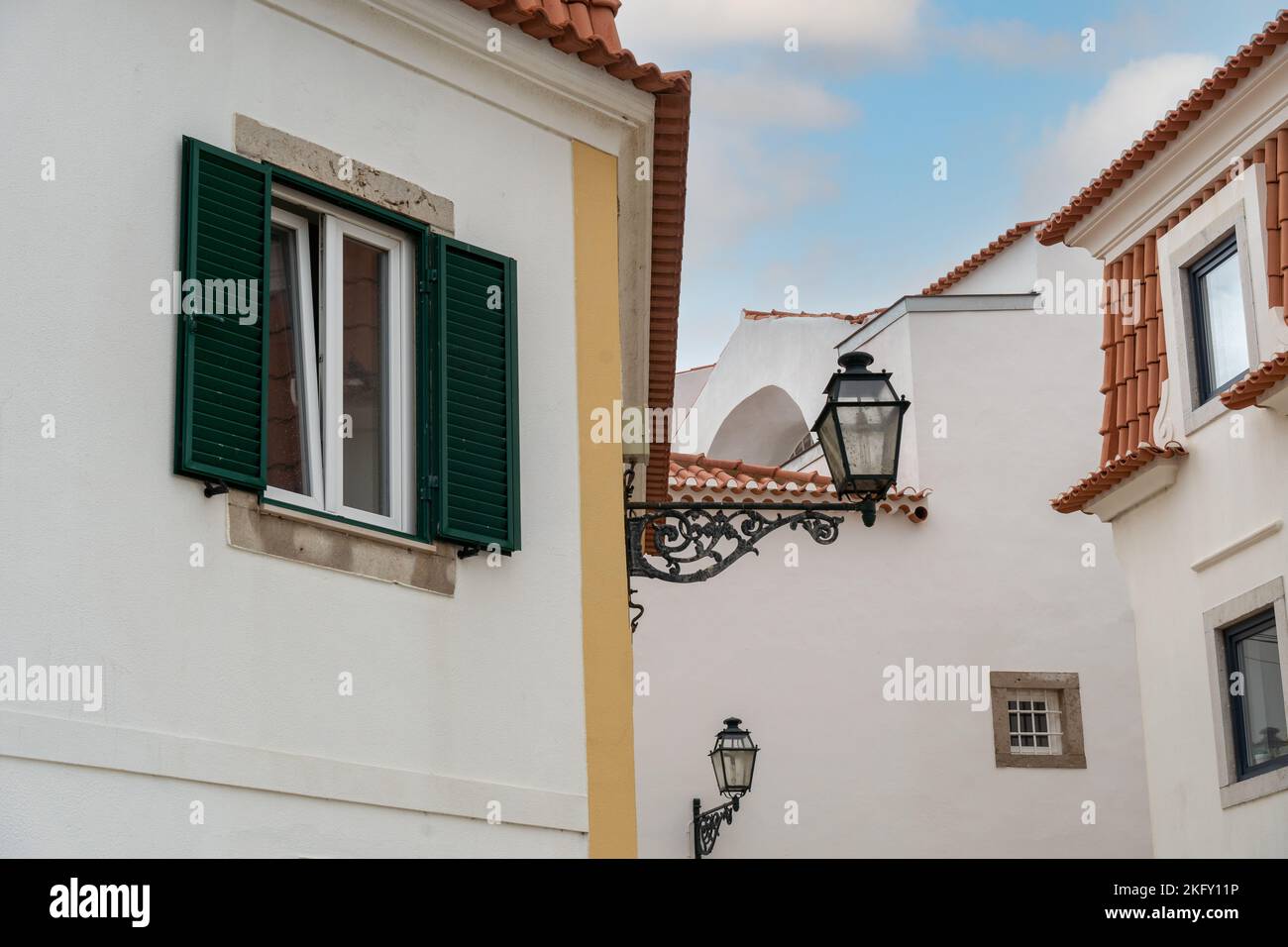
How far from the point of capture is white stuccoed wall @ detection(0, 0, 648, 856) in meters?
5.82

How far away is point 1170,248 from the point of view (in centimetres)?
1478

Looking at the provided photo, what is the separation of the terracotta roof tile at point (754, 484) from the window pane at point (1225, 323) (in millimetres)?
4747

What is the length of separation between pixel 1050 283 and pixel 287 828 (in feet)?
58.0

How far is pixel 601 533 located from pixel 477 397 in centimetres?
87

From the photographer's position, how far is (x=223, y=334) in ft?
21.4

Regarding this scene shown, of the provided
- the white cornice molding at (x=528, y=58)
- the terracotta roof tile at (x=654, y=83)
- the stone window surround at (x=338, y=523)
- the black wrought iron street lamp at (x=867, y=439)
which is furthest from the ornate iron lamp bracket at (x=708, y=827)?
the stone window surround at (x=338, y=523)

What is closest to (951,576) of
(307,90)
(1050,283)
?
(1050,283)

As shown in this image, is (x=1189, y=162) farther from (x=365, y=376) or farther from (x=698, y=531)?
(x=365, y=376)

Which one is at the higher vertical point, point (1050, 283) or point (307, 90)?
point (1050, 283)

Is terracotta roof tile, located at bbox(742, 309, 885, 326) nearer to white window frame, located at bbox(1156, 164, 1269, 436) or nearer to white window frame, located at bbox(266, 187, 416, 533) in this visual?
white window frame, located at bbox(1156, 164, 1269, 436)

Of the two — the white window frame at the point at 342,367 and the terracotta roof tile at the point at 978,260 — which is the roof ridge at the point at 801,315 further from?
the white window frame at the point at 342,367

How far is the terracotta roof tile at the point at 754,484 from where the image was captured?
61.0 ft

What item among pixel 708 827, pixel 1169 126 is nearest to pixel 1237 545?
pixel 1169 126
